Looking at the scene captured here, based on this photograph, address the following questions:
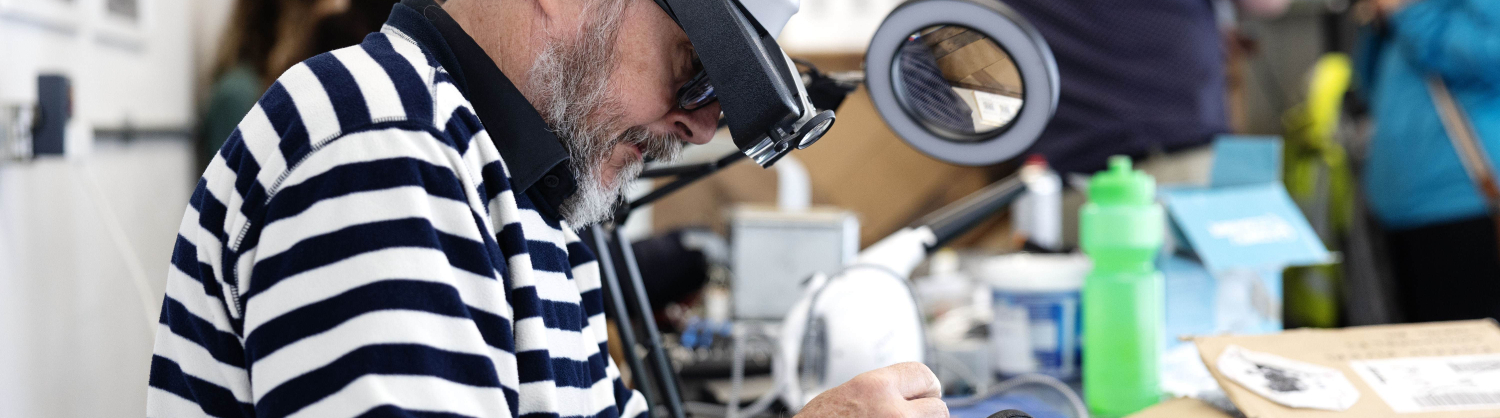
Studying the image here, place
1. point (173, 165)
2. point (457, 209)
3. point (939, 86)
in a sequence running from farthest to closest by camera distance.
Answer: point (173, 165), point (939, 86), point (457, 209)

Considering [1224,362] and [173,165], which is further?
[173,165]

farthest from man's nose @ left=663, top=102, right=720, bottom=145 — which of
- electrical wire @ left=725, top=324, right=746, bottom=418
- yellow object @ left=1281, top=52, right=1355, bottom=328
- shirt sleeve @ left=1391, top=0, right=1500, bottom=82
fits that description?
yellow object @ left=1281, top=52, right=1355, bottom=328

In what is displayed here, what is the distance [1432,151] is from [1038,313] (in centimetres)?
133

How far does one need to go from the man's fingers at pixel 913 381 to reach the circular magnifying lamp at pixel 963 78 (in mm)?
173

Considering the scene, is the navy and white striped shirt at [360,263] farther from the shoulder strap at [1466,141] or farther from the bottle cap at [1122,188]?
the shoulder strap at [1466,141]

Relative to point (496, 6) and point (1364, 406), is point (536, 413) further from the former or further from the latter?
point (1364, 406)

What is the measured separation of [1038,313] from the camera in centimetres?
101

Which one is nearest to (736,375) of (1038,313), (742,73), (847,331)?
(847,331)

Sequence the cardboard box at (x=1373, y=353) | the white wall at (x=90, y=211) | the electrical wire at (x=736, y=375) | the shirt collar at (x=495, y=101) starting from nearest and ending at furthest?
the shirt collar at (x=495, y=101), the cardboard box at (x=1373, y=353), the white wall at (x=90, y=211), the electrical wire at (x=736, y=375)

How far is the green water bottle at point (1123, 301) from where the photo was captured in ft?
2.88

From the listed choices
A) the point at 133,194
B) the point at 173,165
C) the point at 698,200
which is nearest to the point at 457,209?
the point at 133,194

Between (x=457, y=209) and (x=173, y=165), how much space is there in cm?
124

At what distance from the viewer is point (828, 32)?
8.63 ft

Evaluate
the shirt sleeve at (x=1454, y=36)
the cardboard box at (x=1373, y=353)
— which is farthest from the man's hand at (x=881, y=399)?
the shirt sleeve at (x=1454, y=36)
